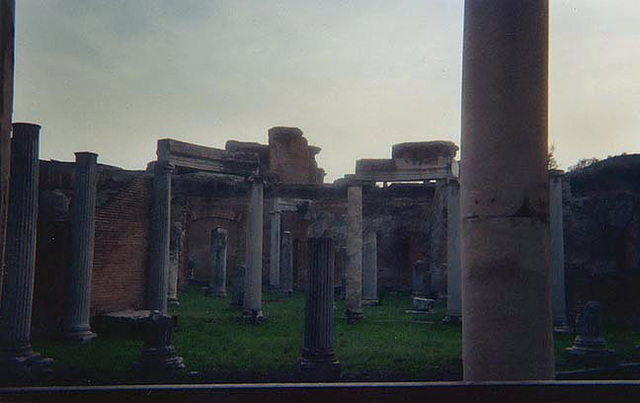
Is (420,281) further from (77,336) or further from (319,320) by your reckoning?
(77,336)

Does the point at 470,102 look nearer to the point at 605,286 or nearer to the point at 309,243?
the point at 309,243

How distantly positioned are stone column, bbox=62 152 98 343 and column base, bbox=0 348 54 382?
233 centimetres

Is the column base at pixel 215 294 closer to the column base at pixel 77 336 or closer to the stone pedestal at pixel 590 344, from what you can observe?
the column base at pixel 77 336

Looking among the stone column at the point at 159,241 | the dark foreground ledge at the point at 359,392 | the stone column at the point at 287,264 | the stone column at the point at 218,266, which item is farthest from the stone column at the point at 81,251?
the stone column at the point at 287,264

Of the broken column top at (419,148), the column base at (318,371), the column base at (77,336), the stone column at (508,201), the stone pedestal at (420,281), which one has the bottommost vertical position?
the column base at (318,371)

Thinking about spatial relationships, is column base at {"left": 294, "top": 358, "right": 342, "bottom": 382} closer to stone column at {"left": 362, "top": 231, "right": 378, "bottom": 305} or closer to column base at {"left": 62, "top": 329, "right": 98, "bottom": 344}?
column base at {"left": 62, "top": 329, "right": 98, "bottom": 344}

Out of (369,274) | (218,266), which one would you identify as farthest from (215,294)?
(369,274)

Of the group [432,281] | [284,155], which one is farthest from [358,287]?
[284,155]

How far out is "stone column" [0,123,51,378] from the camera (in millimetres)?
7086

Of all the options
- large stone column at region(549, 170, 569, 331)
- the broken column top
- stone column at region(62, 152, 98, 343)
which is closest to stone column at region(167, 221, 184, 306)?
stone column at region(62, 152, 98, 343)

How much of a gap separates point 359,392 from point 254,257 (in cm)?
1141

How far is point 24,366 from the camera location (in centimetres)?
695

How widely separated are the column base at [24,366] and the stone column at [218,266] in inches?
489

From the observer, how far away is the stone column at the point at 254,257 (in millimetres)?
12547
